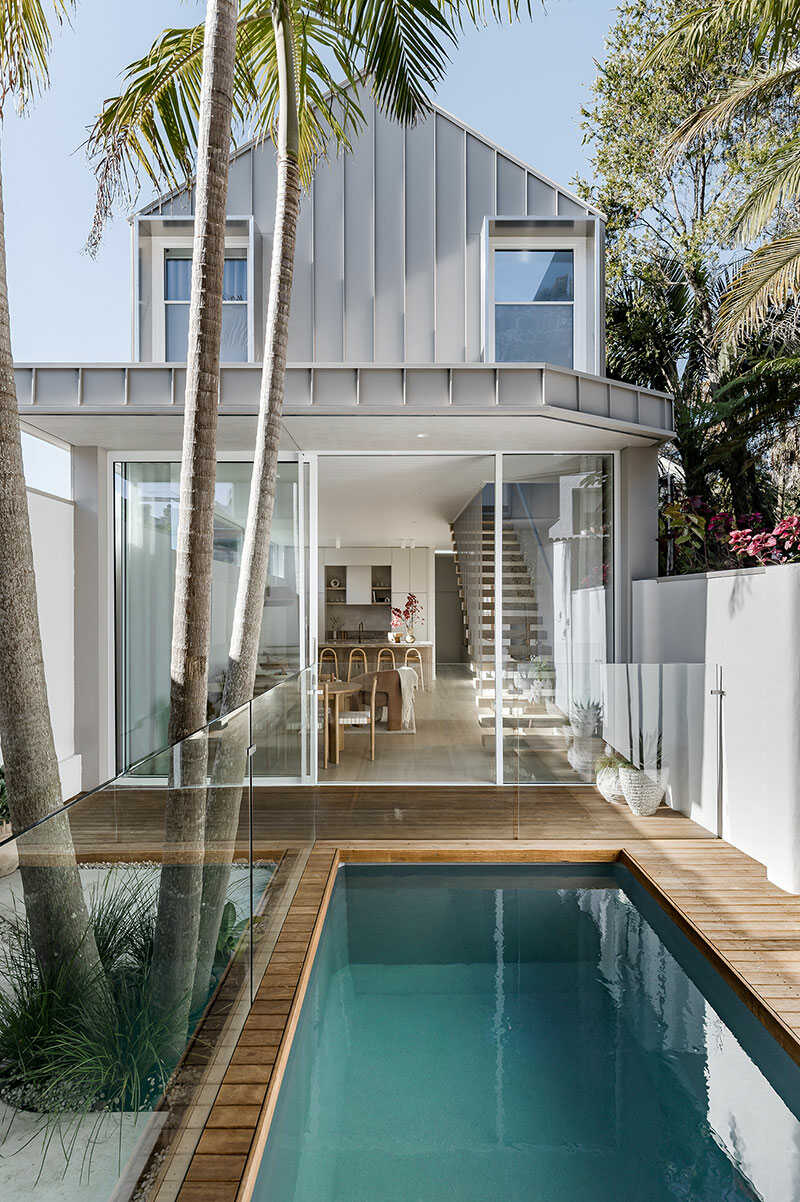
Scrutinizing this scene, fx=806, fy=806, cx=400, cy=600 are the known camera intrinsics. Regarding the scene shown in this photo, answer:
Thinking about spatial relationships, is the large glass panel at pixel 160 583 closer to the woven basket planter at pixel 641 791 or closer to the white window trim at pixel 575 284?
the white window trim at pixel 575 284

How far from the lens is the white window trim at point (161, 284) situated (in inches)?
292

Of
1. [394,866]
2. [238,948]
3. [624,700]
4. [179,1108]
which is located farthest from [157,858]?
[624,700]

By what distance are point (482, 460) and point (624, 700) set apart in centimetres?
246

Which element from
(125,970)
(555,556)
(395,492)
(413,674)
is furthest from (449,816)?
(125,970)

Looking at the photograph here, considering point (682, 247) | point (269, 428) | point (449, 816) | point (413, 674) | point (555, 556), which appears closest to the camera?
point (269, 428)

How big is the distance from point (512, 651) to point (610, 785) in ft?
5.35

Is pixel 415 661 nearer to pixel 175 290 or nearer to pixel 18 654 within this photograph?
pixel 175 290

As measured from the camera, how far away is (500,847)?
17.2 ft

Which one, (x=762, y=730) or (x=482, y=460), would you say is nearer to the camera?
(x=762, y=730)

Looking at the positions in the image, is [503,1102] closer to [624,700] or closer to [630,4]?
[624,700]

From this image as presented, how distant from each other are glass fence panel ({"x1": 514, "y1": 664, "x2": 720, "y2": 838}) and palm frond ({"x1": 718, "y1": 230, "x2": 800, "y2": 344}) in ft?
10.3

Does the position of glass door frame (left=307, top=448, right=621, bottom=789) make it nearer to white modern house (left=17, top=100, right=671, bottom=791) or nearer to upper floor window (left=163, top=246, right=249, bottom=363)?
white modern house (left=17, top=100, right=671, bottom=791)

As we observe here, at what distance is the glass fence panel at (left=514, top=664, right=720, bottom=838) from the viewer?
5434mm

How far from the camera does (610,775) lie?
5.64 meters
